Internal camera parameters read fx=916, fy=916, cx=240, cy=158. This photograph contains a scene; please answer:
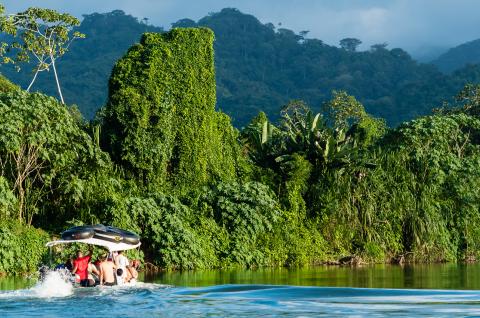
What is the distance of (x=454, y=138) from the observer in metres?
38.2

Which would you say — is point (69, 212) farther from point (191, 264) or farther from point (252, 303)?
point (252, 303)

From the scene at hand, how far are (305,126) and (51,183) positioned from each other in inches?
389

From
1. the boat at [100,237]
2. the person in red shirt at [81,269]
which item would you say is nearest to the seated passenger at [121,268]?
the boat at [100,237]

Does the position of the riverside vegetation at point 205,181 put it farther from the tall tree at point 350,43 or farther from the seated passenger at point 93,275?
the tall tree at point 350,43

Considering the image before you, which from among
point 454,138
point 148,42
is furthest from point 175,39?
point 454,138

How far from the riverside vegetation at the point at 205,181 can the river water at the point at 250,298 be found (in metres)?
4.13

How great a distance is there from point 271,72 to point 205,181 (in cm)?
12903

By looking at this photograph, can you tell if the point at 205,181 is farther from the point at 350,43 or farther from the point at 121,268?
the point at 350,43

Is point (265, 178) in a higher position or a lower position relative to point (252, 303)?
higher

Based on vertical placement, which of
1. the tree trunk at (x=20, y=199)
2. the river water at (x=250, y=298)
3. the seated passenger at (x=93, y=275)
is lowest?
the river water at (x=250, y=298)

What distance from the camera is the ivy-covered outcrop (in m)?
28.6

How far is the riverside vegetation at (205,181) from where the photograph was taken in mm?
25375

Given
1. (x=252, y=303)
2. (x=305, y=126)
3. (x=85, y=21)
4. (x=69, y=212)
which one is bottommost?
(x=252, y=303)

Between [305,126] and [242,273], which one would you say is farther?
[305,126]
